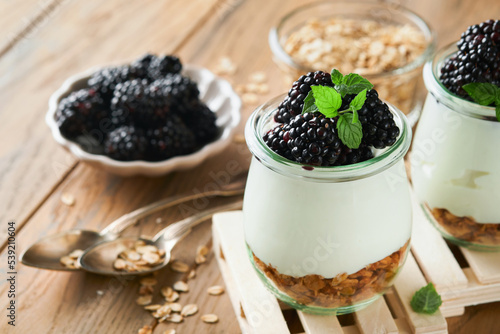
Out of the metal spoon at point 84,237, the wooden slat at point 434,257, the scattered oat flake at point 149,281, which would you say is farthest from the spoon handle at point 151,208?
the wooden slat at point 434,257

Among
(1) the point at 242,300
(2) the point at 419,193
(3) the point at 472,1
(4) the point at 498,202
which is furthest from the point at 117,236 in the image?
(3) the point at 472,1

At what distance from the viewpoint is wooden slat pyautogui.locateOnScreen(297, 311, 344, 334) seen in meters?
0.78

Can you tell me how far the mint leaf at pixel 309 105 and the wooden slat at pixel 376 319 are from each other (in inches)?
11.7

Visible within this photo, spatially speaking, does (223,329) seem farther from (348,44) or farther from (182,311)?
(348,44)

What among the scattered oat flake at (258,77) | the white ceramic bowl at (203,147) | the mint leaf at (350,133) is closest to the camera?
the mint leaf at (350,133)

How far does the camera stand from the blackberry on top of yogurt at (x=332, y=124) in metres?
0.64

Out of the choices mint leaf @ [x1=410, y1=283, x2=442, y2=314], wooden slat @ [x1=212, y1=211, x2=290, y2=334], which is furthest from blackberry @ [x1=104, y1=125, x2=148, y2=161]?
mint leaf @ [x1=410, y1=283, x2=442, y2=314]

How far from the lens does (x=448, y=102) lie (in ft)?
2.62

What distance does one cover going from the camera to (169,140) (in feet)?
3.61

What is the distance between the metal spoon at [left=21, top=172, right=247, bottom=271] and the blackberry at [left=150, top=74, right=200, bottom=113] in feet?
0.58

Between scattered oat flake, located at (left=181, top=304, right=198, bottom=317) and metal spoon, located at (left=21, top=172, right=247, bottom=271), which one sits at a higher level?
metal spoon, located at (left=21, top=172, right=247, bottom=271)

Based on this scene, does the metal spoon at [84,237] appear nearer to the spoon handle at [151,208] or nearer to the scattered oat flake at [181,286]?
the spoon handle at [151,208]

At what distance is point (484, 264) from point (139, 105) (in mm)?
649

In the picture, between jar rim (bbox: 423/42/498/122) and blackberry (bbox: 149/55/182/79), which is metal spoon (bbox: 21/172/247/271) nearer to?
blackberry (bbox: 149/55/182/79)
